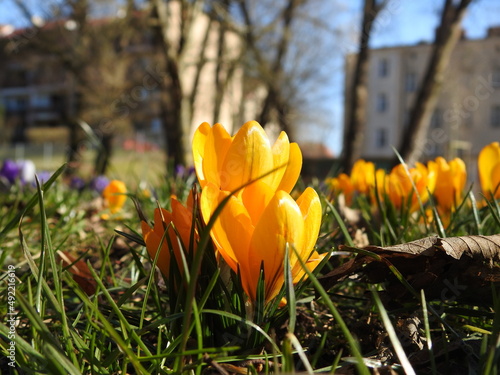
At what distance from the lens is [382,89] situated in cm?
3681

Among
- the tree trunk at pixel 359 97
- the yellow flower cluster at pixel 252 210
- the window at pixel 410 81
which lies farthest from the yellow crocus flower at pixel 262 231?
the window at pixel 410 81

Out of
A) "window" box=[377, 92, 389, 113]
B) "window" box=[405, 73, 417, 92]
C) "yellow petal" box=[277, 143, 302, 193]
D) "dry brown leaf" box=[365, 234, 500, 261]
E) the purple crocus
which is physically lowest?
the purple crocus

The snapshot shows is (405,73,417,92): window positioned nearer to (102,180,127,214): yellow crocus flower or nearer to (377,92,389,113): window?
(377,92,389,113): window

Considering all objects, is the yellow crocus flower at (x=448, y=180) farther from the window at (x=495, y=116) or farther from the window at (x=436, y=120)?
the window at (x=495, y=116)

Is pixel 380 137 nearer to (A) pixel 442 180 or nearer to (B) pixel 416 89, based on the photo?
(B) pixel 416 89

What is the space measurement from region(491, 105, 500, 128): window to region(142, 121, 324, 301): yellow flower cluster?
121 ft

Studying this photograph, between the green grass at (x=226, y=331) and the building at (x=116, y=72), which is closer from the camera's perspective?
the green grass at (x=226, y=331)

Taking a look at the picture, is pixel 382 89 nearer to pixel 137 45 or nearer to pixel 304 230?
pixel 137 45

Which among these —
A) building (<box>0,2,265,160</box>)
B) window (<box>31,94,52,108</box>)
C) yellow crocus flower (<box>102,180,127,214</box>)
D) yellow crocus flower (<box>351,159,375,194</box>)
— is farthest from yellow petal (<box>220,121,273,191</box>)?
window (<box>31,94,52,108</box>)

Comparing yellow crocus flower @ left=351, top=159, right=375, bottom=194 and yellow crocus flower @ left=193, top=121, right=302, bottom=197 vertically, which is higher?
yellow crocus flower @ left=193, top=121, right=302, bottom=197

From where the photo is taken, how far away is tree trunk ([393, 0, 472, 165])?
263 inches

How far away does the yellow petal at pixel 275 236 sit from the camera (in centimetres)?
55

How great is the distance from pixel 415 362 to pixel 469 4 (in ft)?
23.3

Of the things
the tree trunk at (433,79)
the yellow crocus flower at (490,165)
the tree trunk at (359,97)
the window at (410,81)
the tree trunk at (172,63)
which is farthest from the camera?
the window at (410,81)
